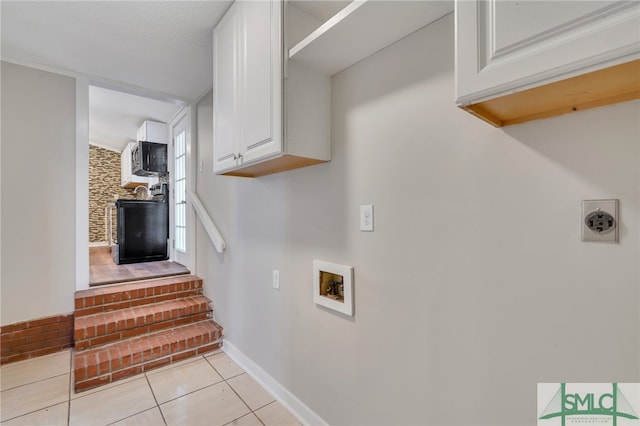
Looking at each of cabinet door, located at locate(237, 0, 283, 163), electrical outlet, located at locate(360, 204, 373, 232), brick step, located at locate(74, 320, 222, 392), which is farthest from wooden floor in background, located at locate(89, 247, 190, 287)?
electrical outlet, located at locate(360, 204, 373, 232)

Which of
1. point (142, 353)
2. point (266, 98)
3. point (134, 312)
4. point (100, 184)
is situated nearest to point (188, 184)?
point (134, 312)

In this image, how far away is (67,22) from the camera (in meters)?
1.84

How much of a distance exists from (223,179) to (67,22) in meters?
1.39

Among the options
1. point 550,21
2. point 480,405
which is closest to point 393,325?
point 480,405

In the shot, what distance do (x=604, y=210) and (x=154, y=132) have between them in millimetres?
4601

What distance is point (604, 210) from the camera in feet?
2.54

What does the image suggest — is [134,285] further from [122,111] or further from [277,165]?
[122,111]

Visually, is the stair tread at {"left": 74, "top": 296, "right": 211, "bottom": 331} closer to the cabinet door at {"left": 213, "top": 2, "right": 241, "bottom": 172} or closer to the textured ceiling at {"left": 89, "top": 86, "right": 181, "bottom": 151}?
the cabinet door at {"left": 213, "top": 2, "right": 241, "bottom": 172}

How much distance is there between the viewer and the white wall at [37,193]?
90.5 inches

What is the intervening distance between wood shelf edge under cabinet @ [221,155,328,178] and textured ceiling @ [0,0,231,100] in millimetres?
965

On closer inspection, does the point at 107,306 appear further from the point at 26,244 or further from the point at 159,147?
the point at 159,147

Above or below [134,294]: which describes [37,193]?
above

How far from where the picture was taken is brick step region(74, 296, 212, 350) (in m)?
2.29

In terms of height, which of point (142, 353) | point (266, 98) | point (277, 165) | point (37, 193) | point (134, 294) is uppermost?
point (266, 98)
